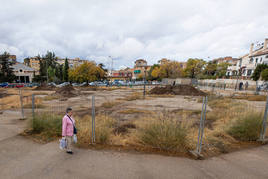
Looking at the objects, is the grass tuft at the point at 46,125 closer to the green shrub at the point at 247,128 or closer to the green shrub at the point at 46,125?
the green shrub at the point at 46,125

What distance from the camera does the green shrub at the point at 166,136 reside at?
372 cm

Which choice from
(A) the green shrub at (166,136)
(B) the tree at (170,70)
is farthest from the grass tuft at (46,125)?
(B) the tree at (170,70)

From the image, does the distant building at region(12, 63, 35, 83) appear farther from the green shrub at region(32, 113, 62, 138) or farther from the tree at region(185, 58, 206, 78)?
the tree at region(185, 58, 206, 78)

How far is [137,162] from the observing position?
315 centimetres

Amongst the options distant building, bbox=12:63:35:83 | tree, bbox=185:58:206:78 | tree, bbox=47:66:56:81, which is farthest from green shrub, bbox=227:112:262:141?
distant building, bbox=12:63:35:83

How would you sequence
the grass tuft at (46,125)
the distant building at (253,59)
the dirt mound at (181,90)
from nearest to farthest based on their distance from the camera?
1. the grass tuft at (46,125)
2. the dirt mound at (181,90)
3. the distant building at (253,59)

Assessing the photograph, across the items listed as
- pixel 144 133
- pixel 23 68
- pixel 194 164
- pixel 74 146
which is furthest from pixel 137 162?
pixel 23 68

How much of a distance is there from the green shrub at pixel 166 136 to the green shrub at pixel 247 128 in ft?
7.74

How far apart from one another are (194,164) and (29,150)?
15.3ft

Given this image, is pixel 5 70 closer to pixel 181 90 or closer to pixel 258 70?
pixel 181 90

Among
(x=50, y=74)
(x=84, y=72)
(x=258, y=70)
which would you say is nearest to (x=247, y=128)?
(x=84, y=72)

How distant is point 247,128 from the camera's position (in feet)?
14.7

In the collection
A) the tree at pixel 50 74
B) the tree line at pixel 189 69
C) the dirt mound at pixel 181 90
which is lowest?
the dirt mound at pixel 181 90

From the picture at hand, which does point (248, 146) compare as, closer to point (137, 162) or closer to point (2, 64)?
point (137, 162)
